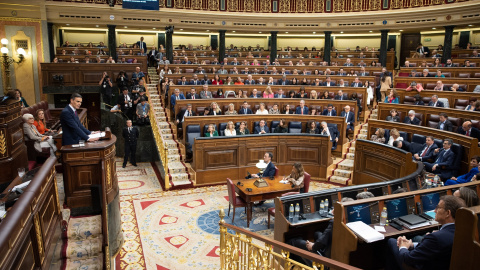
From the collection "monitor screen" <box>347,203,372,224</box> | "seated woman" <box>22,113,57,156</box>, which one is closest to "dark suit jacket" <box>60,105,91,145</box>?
"seated woman" <box>22,113,57,156</box>

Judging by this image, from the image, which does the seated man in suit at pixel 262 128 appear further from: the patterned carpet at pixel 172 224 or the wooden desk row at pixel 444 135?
the wooden desk row at pixel 444 135

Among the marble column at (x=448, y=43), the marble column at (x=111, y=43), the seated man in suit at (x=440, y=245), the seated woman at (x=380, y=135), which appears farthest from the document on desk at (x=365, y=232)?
Answer: the marble column at (x=111, y=43)

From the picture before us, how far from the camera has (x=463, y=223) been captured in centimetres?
252

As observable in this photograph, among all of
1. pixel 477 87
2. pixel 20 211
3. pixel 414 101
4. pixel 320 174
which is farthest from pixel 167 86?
pixel 20 211

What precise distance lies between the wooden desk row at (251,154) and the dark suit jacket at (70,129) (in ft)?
11.7

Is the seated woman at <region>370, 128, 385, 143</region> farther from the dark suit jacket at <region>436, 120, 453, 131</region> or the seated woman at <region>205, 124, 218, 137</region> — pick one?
the seated woman at <region>205, 124, 218, 137</region>

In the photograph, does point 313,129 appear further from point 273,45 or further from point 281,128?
point 273,45

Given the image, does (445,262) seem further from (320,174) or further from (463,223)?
(320,174)

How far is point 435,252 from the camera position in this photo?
2.96 m

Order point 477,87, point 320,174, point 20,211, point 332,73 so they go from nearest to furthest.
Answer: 1. point 20,211
2. point 320,174
3. point 477,87
4. point 332,73

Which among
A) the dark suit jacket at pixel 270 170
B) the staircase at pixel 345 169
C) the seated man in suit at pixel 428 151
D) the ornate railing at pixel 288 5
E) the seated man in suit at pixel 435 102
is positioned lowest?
the staircase at pixel 345 169

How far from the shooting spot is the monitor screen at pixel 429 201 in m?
4.48

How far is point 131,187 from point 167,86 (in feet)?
14.2

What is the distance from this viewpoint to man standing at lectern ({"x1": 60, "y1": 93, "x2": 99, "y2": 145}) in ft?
14.6
